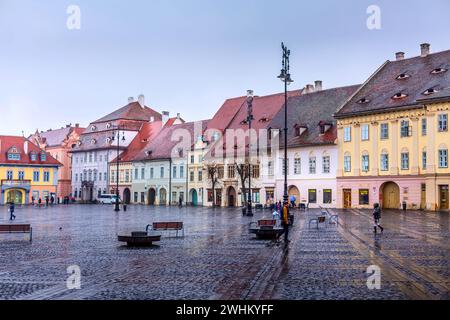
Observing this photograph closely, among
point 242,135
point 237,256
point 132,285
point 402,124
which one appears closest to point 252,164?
point 242,135

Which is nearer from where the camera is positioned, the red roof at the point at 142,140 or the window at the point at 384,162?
the window at the point at 384,162

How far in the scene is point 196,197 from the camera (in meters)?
81.8

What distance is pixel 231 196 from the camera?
74750 millimetres

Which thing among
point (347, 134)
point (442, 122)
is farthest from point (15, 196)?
point (442, 122)

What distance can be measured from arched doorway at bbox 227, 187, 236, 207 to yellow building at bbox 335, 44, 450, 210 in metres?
16.4

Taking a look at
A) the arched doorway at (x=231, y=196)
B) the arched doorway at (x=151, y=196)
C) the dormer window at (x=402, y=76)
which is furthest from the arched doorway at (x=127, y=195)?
the dormer window at (x=402, y=76)

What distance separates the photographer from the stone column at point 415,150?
54.4 meters

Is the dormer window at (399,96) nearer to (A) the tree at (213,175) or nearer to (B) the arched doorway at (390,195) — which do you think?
(B) the arched doorway at (390,195)

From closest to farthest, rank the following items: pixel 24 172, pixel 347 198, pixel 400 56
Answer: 1. pixel 347 198
2. pixel 400 56
3. pixel 24 172

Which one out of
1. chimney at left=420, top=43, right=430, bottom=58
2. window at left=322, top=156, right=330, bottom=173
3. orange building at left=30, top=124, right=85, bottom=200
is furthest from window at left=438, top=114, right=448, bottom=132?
orange building at left=30, top=124, right=85, bottom=200

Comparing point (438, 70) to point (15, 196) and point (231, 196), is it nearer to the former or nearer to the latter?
point (231, 196)

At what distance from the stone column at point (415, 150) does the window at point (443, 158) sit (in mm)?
2375

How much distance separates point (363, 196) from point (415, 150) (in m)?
7.38

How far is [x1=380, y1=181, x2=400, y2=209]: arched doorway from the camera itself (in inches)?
2245
